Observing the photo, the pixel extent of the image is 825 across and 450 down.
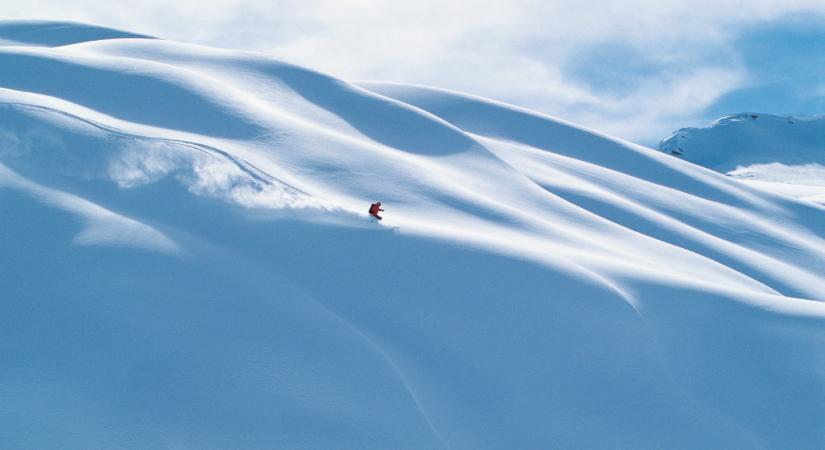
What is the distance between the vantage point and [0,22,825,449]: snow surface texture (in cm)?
363

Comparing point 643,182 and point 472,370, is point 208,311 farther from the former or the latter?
point 643,182

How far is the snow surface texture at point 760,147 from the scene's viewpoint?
68.8 m

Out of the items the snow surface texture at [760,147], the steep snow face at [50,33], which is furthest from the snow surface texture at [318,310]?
the snow surface texture at [760,147]

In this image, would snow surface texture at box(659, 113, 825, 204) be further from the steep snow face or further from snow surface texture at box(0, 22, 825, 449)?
snow surface texture at box(0, 22, 825, 449)

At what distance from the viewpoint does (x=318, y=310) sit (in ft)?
14.3

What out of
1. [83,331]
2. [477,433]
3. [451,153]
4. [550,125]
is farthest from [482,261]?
[550,125]

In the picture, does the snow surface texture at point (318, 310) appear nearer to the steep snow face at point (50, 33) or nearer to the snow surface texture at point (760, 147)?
the steep snow face at point (50, 33)

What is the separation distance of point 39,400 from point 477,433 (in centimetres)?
223

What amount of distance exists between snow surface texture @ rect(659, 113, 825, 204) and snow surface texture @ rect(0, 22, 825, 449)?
65.4m

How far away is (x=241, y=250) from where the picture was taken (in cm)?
474

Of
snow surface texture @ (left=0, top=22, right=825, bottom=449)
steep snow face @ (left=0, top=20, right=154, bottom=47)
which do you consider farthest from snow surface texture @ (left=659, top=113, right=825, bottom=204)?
snow surface texture @ (left=0, top=22, right=825, bottom=449)

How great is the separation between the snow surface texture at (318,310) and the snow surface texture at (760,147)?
65390 millimetres

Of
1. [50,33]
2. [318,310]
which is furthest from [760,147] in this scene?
[318,310]

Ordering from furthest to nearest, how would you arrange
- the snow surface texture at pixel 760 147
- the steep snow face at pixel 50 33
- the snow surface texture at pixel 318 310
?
1. the snow surface texture at pixel 760 147
2. the steep snow face at pixel 50 33
3. the snow surface texture at pixel 318 310
